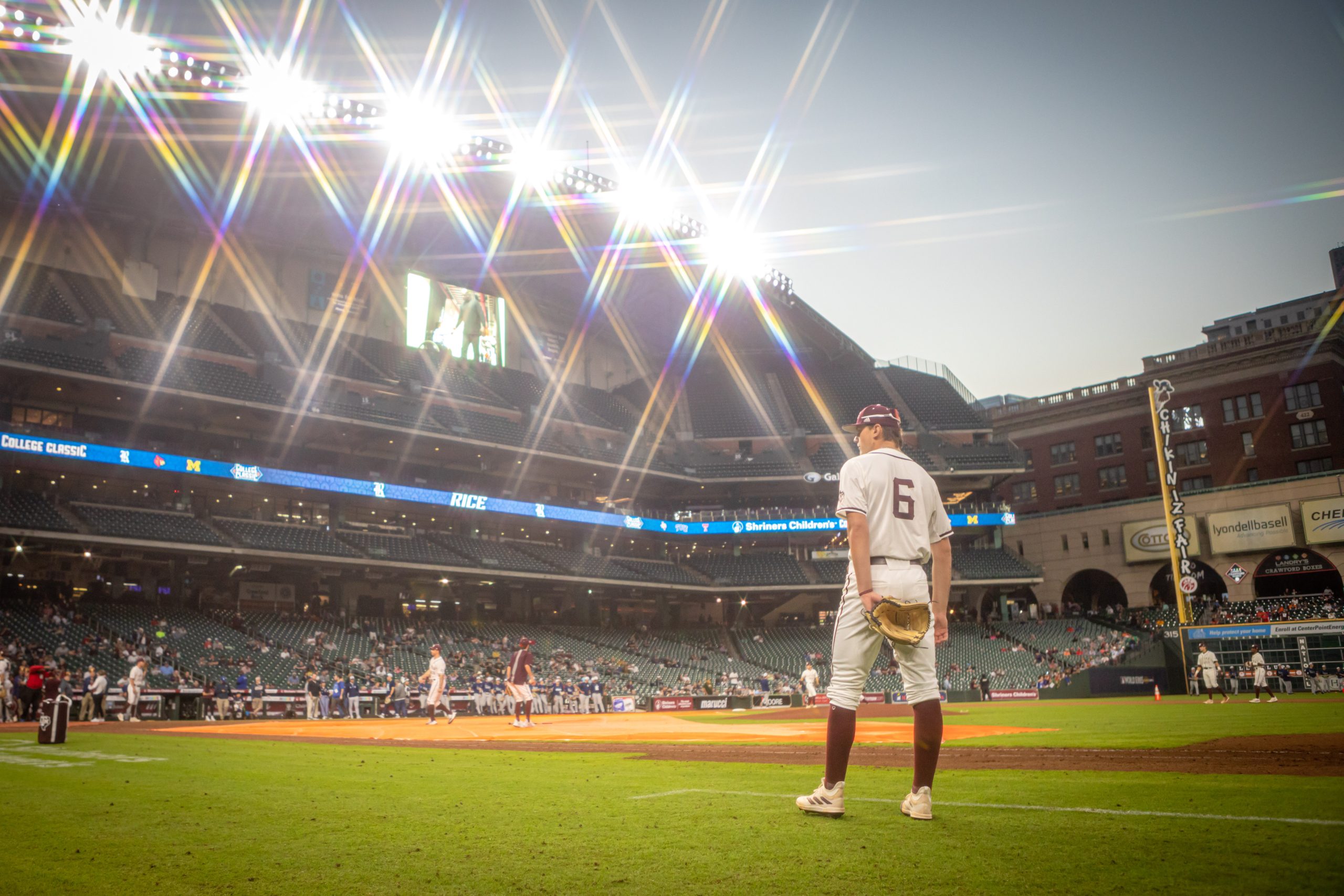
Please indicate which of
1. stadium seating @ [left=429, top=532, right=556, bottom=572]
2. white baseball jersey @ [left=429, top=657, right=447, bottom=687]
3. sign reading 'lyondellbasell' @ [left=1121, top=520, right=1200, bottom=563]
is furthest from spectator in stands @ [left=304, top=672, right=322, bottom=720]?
sign reading 'lyondellbasell' @ [left=1121, top=520, right=1200, bottom=563]

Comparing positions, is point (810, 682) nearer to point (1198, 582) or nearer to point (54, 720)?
point (54, 720)

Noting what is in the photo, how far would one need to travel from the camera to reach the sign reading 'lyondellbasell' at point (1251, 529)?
168 ft

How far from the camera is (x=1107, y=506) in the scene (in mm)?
58812

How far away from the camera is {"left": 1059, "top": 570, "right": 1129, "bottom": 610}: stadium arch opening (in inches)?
2435

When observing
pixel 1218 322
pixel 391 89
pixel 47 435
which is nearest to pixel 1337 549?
pixel 1218 322

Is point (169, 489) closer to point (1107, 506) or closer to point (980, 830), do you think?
point (980, 830)

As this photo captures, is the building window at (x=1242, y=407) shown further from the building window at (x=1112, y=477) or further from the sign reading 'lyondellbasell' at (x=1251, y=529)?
the sign reading 'lyondellbasell' at (x=1251, y=529)

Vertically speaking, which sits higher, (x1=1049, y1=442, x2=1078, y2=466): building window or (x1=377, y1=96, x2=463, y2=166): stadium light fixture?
(x1=377, y1=96, x2=463, y2=166): stadium light fixture

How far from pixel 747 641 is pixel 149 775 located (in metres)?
48.7

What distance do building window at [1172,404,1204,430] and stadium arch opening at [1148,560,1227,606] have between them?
955 centimetres

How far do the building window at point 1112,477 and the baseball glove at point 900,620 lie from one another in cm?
6391

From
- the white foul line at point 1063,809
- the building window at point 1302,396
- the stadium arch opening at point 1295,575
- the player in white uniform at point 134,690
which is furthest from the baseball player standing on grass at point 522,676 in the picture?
the building window at point 1302,396

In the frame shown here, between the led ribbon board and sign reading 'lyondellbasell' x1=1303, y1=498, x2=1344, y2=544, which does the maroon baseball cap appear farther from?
sign reading 'lyondellbasell' x1=1303, y1=498, x2=1344, y2=544

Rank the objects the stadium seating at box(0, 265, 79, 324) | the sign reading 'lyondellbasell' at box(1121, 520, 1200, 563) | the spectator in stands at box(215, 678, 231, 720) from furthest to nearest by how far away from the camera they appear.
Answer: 1. the sign reading 'lyondellbasell' at box(1121, 520, 1200, 563)
2. the stadium seating at box(0, 265, 79, 324)
3. the spectator in stands at box(215, 678, 231, 720)
